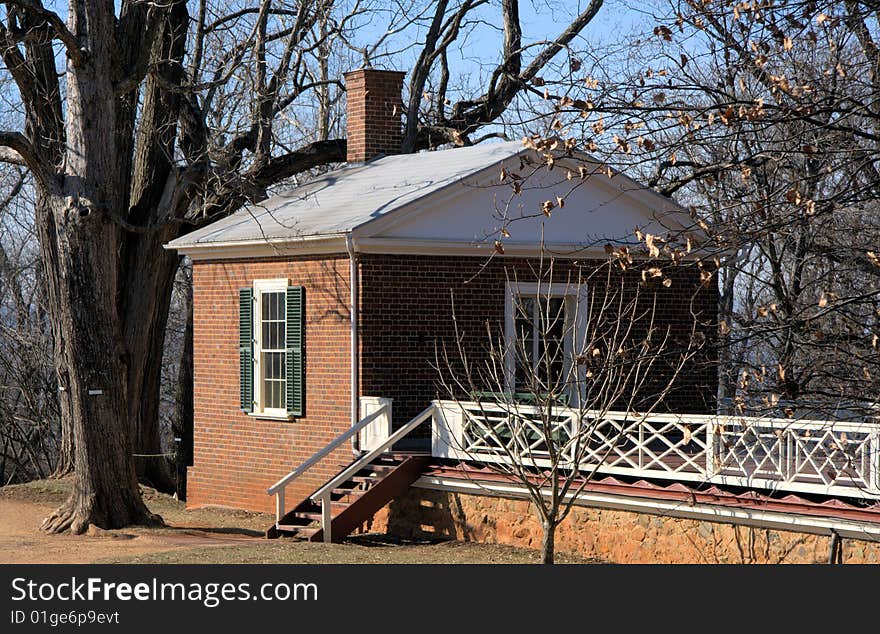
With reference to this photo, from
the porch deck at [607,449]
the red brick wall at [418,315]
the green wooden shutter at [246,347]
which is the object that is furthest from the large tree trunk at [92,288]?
the red brick wall at [418,315]

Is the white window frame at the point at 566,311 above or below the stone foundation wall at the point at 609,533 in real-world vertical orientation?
above

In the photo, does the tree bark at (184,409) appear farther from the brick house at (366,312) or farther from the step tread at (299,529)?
the step tread at (299,529)

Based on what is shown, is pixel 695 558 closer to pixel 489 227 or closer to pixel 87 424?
pixel 489 227

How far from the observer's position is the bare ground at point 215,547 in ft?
49.8

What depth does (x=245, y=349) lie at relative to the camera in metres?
20.3

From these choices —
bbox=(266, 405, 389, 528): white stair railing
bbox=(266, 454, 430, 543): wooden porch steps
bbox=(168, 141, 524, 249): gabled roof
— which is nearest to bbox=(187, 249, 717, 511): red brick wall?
bbox=(168, 141, 524, 249): gabled roof

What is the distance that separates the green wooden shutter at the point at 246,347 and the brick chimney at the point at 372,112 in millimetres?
3904

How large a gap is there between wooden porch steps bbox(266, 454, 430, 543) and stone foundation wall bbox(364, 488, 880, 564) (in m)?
0.44

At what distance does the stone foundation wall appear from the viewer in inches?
545

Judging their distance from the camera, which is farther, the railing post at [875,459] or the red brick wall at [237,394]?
the red brick wall at [237,394]

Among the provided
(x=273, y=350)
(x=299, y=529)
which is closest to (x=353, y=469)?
(x=299, y=529)

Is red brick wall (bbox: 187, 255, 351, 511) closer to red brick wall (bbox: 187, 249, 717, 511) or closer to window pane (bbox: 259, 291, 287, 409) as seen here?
red brick wall (bbox: 187, 249, 717, 511)

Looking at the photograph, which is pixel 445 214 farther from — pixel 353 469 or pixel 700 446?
pixel 700 446

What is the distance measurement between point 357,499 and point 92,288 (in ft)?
15.6
